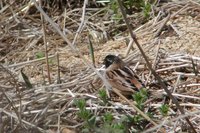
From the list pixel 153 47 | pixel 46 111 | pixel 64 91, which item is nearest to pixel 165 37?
pixel 153 47

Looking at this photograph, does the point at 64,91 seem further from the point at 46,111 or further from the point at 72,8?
the point at 72,8

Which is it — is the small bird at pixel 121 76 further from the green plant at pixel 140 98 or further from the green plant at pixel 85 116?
the green plant at pixel 85 116

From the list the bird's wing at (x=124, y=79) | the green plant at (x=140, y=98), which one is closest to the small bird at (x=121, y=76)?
the bird's wing at (x=124, y=79)

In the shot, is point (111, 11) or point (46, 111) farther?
point (111, 11)

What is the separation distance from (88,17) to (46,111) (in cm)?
157

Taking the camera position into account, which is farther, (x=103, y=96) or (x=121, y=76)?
(x=121, y=76)

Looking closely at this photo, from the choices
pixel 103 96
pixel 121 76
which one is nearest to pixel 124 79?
pixel 121 76

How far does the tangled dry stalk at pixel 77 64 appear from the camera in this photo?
3.08m

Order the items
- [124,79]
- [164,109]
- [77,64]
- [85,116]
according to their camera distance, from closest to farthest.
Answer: [85,116]
[164,109]
[124,79]
[77,64]

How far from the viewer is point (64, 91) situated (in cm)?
339

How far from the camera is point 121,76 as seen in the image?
349cm

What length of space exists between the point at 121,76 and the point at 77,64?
1.32 ft

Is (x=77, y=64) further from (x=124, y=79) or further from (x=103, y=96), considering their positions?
(x=103, y=96)

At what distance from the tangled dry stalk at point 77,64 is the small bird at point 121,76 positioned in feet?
0.24
